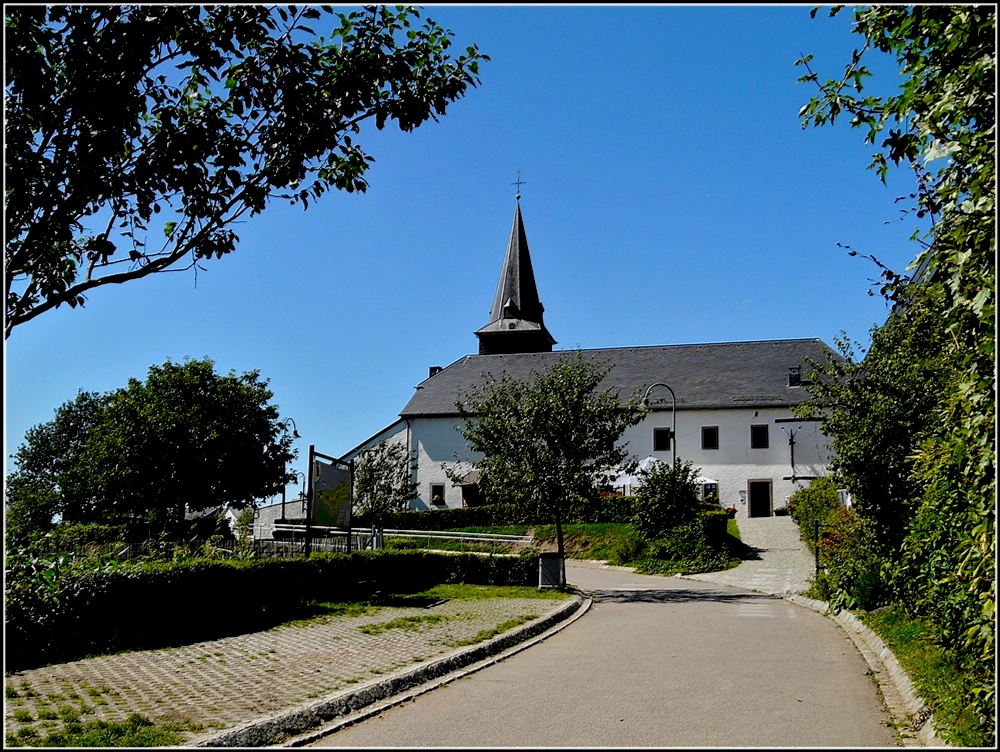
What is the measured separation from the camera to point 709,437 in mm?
49812

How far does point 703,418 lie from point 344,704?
43752 mm

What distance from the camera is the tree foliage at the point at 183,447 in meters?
45.5

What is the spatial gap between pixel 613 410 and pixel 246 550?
9780mm

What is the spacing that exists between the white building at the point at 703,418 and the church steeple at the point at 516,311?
257cm

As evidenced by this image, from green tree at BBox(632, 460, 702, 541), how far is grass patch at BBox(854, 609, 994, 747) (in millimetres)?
18111

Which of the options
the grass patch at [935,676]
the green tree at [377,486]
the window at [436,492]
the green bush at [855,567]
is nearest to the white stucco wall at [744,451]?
the window at [436,492]

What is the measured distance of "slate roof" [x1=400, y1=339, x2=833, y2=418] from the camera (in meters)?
50.0

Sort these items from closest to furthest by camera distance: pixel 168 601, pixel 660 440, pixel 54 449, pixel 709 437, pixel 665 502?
pixel 168 601 → pixel 665 502 → pixel 709 437 → pixel 660 440 → pixel 54 449

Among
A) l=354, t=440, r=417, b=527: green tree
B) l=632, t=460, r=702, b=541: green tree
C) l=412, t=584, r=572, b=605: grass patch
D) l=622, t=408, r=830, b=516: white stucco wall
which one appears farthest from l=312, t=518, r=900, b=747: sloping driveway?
l=622, t=408, r=830, b=516: white stucco wall

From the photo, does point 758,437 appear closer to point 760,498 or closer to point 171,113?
point 760,498

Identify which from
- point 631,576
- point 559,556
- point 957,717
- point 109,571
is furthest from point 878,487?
point 631,576

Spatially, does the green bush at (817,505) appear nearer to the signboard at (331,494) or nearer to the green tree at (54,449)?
the signboard at (331,494)

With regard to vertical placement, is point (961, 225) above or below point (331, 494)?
above

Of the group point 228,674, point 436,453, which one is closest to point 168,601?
point 228,674
